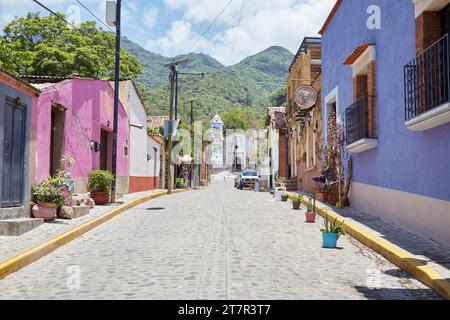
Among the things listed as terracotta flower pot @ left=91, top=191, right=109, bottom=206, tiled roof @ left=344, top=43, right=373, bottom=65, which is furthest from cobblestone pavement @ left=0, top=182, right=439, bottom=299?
terracotta flower pot @ left=91, top=191, right=109, bottom=206

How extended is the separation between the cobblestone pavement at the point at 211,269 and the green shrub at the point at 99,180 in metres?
6.05

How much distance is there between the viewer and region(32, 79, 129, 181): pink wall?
1205cm

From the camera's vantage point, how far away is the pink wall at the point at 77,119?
1205 centimetres

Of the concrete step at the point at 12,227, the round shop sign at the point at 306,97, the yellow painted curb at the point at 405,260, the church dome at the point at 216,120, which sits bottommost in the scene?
the yellow painted curb at the point at 405,260

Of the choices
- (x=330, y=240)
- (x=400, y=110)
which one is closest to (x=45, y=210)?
(x=330, y=240)

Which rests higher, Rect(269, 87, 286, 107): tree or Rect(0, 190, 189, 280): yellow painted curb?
Rect(269, 87, 286, 107): tree

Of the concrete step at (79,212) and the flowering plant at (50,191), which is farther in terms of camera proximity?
the concrete step at (79,212)

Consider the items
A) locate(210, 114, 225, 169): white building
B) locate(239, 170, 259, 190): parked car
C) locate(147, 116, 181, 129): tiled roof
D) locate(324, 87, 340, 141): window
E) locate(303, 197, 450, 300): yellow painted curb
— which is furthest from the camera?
locate(210, 114, 225, 169): white building

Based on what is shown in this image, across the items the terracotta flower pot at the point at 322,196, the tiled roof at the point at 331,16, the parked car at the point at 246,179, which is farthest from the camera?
the parked car at the point at 246,179

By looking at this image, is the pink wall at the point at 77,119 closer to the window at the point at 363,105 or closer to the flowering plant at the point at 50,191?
the flowering plant at the point at 50,191

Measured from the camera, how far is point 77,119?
1562cm

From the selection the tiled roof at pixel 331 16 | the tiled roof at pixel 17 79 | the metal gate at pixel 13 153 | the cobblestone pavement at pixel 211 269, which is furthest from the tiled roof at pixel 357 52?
the metal gate at pixel 13 153

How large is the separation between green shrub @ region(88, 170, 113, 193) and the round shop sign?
9053mm

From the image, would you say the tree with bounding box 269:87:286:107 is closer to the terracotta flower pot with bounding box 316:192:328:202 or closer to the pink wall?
the pink wall
